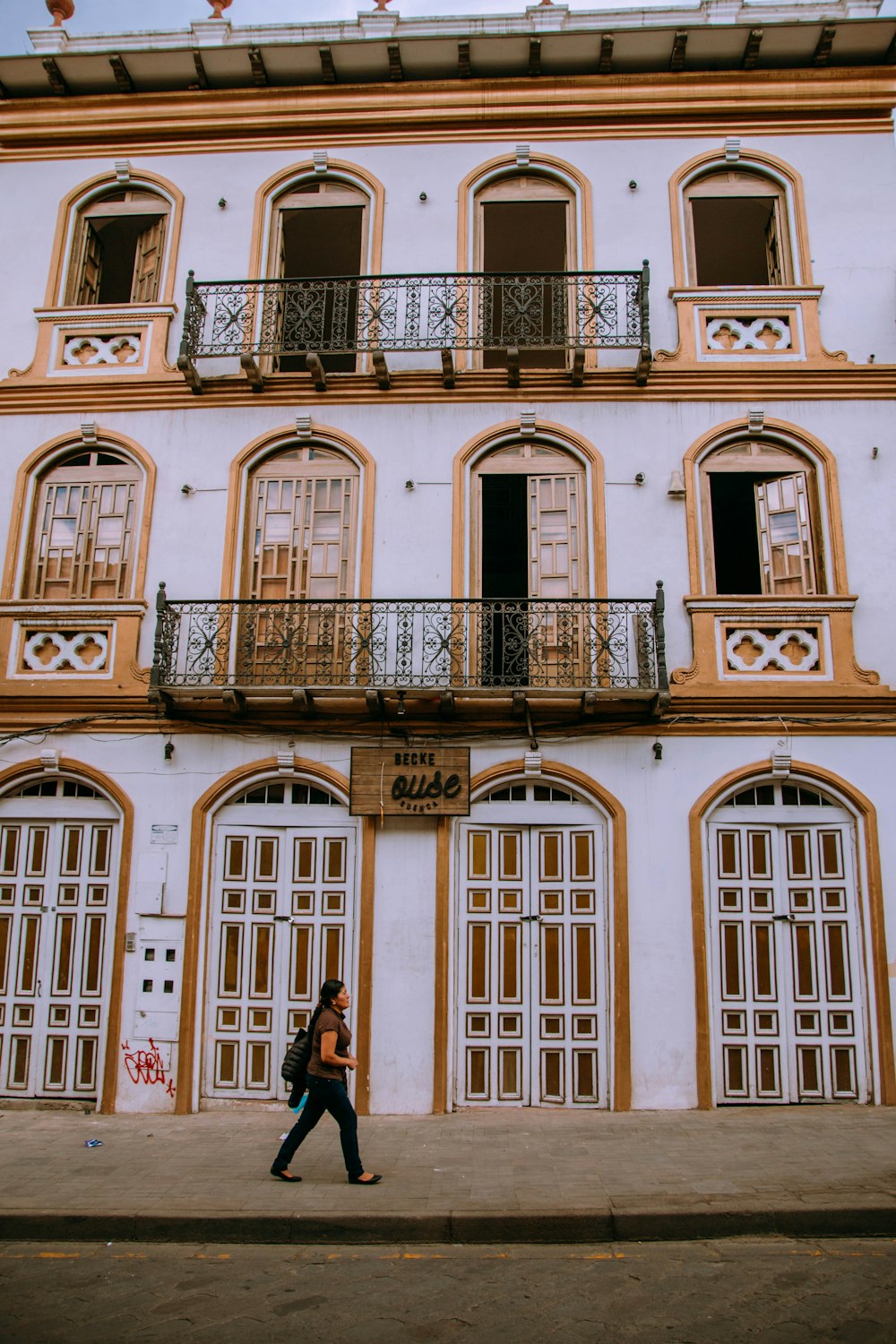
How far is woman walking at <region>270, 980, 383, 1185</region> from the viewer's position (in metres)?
7.16

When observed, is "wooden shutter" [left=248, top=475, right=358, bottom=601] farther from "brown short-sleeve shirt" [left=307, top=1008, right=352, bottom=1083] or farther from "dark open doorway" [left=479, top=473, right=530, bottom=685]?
"brown short-sleeve shirt" [left=307, top=1008, right=352, bottom=1083]

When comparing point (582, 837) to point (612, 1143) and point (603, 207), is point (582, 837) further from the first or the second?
point (603, 207)

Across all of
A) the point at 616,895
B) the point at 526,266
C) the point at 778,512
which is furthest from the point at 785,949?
the point at 526,266

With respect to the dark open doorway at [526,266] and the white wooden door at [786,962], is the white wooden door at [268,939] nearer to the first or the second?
the white wooden door at [786,962]

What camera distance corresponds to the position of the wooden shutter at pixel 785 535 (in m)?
11.0

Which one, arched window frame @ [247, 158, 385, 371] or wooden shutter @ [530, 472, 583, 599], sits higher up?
arched window frame @ [247, 158, 385, 371]

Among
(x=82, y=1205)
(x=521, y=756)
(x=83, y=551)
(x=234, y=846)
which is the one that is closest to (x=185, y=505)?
(x=83, y=551)

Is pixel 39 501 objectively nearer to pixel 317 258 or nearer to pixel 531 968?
pixel 317 258

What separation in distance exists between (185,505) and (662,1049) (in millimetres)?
8228

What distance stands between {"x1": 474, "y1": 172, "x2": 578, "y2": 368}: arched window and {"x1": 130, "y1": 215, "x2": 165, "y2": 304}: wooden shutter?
4.23 metres

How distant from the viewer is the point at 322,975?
33.5 feet

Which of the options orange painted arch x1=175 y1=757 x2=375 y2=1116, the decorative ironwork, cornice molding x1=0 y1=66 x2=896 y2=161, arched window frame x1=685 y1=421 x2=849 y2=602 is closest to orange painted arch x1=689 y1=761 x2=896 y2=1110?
arched window frame x1=685 y1=421 x2=849 y2=602

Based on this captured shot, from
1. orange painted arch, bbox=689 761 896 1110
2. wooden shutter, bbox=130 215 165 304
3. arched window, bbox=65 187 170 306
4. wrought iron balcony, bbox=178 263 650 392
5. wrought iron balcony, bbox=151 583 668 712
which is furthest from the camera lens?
arched window, bbox=65 187 170 306

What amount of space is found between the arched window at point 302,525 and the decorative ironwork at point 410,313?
54.9 inches
